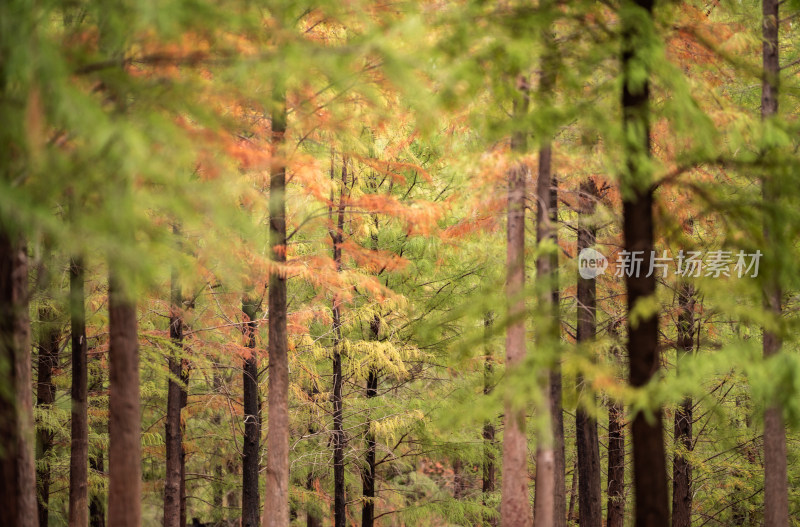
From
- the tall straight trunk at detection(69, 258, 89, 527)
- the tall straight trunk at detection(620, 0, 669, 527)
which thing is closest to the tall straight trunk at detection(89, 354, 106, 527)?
the tall straight trunk at detection(69, 258, 89, 527)

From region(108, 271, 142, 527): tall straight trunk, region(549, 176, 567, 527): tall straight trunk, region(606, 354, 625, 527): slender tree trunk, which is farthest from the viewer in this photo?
region(606, 354, 625, 527): slender tree trunk

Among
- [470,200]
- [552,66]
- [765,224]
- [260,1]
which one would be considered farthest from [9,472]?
[765,224]

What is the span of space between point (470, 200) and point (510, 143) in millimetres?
1107

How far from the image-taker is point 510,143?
922cm

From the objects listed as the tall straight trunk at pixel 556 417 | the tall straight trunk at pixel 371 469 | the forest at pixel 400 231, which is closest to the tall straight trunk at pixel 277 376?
the forest at pixel 400 231

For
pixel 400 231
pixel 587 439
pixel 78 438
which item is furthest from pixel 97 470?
pixel 587 439

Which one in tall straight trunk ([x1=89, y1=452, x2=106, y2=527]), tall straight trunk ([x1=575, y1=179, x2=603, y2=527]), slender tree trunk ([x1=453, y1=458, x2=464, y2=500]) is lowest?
slender tree trunk ([x1=453, y1=458, x2=464, y2=500])

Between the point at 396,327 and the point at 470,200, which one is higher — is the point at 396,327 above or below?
below

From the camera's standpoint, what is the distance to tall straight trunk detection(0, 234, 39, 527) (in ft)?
19.4

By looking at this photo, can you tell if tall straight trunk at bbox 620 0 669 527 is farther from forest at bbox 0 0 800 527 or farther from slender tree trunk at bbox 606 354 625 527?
slender tree trunk at bbox 606 354 625 527

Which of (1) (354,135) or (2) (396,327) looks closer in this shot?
(1) (354,135)

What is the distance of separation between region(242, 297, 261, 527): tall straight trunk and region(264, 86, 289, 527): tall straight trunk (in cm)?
363

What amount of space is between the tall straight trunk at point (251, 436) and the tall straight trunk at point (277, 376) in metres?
3.63

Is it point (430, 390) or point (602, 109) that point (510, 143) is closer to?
point (602, 109)
